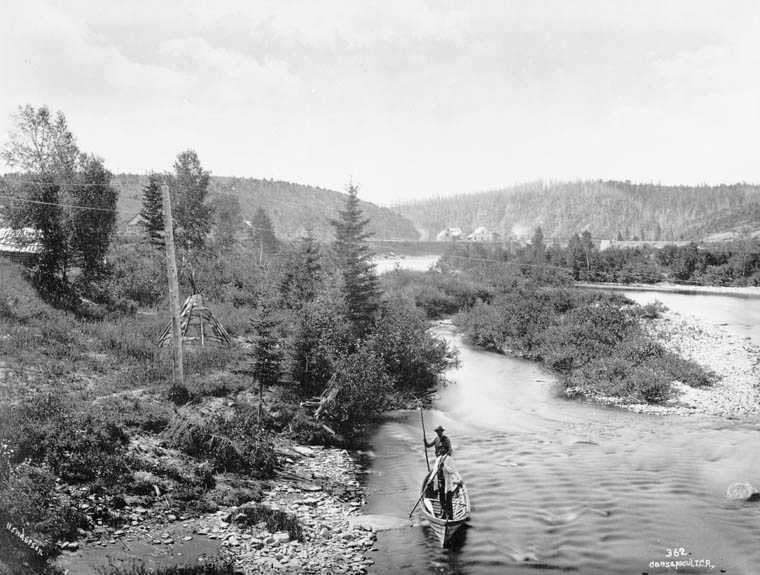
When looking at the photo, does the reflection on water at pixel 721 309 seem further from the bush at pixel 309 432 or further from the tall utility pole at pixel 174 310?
the tall utility pole at pixel 174 310

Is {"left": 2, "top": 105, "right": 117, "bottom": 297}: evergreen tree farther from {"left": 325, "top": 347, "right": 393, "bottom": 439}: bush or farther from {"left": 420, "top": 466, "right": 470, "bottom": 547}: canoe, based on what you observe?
{"left": 420, "top": 466, "right": 470, "bottom": 547}: canoe

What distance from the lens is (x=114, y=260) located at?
48.3 metres

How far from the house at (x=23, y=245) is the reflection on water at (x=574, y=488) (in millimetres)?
24921

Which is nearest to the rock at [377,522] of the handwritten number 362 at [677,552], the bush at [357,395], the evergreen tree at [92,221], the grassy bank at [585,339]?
the handwritten number 362 at [677,552]

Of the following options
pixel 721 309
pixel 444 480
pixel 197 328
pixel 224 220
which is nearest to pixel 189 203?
pixel 224 220

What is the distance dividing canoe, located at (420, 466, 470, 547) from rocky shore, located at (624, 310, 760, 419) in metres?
14.9

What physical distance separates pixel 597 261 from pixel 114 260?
77.7m

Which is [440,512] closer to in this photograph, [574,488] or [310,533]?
[310,533]

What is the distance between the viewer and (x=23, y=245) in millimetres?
32188

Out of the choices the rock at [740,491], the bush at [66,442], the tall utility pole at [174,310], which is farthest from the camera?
the tall utility pole at [174,310]

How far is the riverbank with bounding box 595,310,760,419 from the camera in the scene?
24.2 metres

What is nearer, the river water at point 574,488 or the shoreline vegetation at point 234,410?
the shoreline vegetation at point 234,410

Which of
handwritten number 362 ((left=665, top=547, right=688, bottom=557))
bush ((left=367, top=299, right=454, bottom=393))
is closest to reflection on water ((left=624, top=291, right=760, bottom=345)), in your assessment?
bush ((left=367, top=299, right=454, bottom=393))

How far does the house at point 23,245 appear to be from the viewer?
31.7 metres
